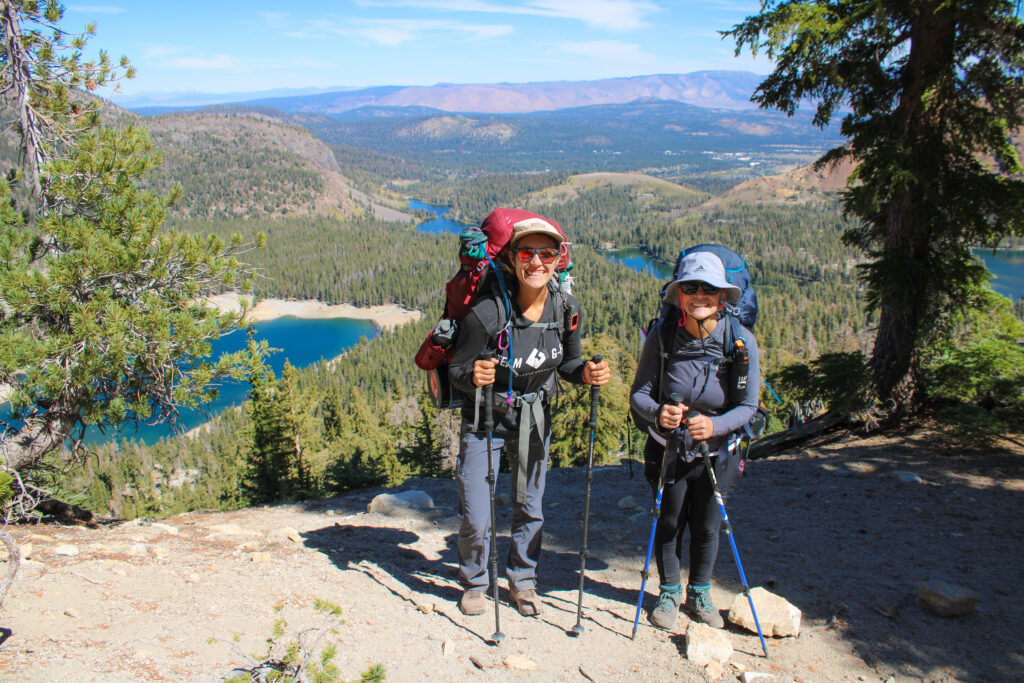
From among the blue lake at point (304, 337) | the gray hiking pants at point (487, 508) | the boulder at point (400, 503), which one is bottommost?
the blue lake at point (304, 337)

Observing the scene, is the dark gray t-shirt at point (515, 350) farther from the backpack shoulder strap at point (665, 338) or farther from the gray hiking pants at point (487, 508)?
the backpack shoulder strap at point (665, 338)

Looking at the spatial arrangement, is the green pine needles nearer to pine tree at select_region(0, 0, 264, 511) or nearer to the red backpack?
the red backpack

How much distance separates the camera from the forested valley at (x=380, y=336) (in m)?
21.6

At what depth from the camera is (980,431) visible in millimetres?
7168

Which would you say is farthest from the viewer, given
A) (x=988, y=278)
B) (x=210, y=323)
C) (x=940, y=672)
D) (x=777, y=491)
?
(x=988, y=278)

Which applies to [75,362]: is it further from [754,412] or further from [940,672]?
[940,672]

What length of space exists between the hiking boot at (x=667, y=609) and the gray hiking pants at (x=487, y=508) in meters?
0.80

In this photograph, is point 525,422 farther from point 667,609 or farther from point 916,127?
point 916,127

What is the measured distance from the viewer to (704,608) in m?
3.75

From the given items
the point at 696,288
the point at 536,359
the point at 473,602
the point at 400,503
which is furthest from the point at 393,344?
the point at 696,288

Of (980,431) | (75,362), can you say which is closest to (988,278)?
(980,431)

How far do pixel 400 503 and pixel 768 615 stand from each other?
14.3ft

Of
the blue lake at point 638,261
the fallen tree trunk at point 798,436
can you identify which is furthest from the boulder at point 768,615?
the blue lake at point 638,261

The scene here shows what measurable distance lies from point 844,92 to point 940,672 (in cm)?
799
